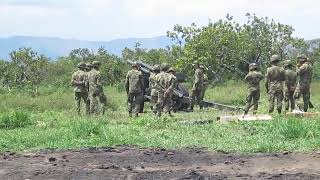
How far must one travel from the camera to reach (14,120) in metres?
15.7

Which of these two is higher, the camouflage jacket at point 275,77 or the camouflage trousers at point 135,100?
the camouflage jacket at point 275,77

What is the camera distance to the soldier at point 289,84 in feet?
63.5

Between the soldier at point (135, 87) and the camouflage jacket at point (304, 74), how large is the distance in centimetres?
465

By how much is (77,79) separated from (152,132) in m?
5.89

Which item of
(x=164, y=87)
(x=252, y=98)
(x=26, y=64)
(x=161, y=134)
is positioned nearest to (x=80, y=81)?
(x=164, y=87)

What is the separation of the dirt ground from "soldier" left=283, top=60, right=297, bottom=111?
29.9 ft

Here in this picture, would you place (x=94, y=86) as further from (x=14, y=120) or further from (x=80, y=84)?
(x=14, y=120)

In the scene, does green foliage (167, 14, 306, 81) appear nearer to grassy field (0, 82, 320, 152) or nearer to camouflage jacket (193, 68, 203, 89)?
camouflage jacket (193, 68, 203, 89)

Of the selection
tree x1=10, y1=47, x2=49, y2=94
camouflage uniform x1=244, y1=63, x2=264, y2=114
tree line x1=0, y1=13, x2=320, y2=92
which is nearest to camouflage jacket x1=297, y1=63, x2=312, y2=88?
camouflage uniform x1=244, y1=63, x2=264, y2=114

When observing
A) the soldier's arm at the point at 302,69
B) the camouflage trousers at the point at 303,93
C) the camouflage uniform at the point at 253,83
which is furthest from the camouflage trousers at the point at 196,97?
the soldier's arm at the point at 302,69

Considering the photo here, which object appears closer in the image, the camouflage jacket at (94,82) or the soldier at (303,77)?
the soldier at (303,77)

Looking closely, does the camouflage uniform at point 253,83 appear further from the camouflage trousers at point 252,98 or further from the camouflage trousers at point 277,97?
the camouflage trousers at point 277,97

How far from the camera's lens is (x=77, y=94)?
1953cm

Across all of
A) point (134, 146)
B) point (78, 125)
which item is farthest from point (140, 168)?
point (78, 125)
